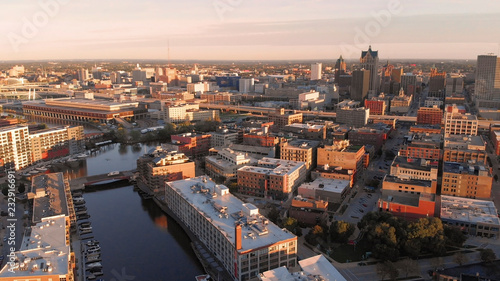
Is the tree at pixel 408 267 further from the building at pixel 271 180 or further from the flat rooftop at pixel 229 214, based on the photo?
the building at pixel 271 180

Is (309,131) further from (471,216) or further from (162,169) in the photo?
(471,216)

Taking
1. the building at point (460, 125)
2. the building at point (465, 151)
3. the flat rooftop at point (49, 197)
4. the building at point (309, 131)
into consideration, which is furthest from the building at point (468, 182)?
the flat rooftop at point (49, 197)

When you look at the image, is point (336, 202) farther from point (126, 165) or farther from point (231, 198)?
point (126, 165)

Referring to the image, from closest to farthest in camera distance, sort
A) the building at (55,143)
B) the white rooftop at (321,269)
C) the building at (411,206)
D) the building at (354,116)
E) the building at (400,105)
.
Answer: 1. the white rooftop at (321,269)
2. the building at (411,206)
3. the building at (55,143)
4. the building at (354,116)
5. the building at (400,105)

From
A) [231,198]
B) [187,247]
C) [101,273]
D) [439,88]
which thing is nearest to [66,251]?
[101,273]

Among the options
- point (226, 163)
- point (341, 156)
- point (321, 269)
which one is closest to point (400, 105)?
point (341, 156)

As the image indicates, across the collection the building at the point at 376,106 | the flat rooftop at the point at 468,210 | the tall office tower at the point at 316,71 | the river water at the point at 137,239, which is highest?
the tall office tower at the point at 316,71
